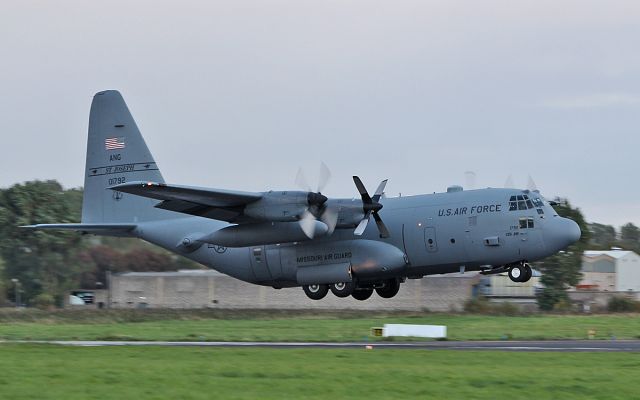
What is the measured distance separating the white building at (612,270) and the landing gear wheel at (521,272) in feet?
160

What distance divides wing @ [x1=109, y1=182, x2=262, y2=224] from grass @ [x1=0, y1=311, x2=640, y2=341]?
5084 millimetres

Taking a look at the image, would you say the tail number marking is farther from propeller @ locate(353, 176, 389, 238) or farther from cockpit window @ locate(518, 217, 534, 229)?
cockpit window @ locate(518, 217, 534, 229)

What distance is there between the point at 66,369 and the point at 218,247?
50.7 feet

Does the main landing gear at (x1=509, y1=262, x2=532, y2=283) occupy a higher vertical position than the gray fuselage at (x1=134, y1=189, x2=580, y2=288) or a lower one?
lower

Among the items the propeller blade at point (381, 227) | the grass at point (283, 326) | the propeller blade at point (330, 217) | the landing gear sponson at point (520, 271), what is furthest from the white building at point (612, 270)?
the propeller blade at point (330, 217)

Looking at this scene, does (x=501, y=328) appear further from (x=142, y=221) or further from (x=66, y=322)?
(x=66, y=322)

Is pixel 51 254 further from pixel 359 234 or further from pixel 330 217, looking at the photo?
pixel 359 234

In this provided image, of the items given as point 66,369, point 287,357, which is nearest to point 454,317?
point 287,357

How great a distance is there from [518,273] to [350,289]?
5.82m

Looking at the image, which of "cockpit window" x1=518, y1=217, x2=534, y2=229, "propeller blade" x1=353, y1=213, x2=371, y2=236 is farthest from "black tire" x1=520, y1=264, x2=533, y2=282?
"propeller blade" x1=353, y1=213, x2=371, y2=236

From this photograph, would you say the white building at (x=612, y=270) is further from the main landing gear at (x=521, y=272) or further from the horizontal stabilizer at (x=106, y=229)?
the horizontal stabilizer at (x=106, y=229)

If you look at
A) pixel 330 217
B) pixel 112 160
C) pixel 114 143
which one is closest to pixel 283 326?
pixel 112 160

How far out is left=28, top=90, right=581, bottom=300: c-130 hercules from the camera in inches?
1298

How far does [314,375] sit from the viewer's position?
2108cm
